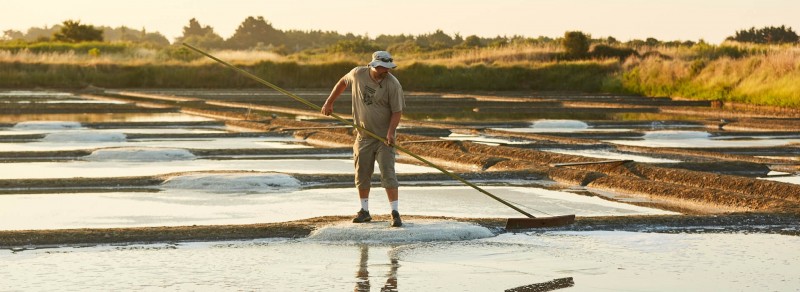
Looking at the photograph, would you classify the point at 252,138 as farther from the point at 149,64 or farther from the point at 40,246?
the point at 149,64

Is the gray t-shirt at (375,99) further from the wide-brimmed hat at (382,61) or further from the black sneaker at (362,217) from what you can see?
the black sneaker at (362,217)

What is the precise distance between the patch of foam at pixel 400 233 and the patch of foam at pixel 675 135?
10563 millimetres

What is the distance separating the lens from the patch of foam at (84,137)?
16.9m

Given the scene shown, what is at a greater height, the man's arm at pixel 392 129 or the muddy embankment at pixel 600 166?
the man's arm at pixel 392 129

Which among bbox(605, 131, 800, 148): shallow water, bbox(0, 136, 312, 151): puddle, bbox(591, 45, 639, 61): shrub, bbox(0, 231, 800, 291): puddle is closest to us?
bbox(0, 231, 800, 291): puddle

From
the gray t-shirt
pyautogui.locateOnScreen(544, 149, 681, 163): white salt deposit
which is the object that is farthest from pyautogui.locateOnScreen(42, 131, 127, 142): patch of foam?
the gray t-shirt

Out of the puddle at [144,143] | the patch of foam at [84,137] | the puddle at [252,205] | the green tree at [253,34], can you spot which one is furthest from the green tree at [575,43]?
the green tree at [253,34]

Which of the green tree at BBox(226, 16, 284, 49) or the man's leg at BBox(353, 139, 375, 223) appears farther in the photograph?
the green tree at BBox(226, 16, 284, 49)

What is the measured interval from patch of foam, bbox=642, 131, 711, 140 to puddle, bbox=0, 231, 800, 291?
1022 cm

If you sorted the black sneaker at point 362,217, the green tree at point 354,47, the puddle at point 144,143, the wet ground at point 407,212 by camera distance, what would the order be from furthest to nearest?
the green tree at point 354,47, the puddle at point 144,143, the black sneaker at point 362,217, the wet ground at point 407,212

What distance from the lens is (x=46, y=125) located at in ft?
64.1

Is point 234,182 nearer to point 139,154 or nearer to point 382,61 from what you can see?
point 139,154

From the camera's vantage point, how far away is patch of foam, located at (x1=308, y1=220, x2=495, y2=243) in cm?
771

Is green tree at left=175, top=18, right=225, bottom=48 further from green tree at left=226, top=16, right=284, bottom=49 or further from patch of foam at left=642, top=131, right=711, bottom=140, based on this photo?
patch of foam at left=642, top=131, right=711, bottom=140
